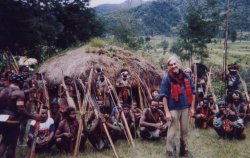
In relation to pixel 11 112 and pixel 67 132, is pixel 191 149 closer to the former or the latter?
pixel 67 132

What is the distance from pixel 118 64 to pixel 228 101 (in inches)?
192

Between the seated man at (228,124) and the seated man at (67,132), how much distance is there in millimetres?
3480

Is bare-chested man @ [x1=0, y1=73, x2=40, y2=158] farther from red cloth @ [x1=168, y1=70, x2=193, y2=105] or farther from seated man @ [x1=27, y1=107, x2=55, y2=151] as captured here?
red cloth @ [x1=168, y1=70, x2=193, y2=105]

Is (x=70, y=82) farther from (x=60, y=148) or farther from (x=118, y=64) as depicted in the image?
(x=118, y=64)

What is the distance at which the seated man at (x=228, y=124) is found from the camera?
336 inches

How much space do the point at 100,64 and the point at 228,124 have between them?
572 centimetres

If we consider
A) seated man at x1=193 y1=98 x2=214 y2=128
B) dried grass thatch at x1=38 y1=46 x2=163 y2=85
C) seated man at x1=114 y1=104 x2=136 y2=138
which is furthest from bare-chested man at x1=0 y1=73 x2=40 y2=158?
dried grass thatch at x1=38 y1=46 x2=163 y2=85

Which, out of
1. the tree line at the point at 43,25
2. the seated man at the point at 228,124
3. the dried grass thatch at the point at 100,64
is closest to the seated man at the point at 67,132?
the seated man at the point at 228,124

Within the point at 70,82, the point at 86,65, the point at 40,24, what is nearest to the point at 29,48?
the point at 40,24

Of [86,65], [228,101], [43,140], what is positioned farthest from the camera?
[86,65]

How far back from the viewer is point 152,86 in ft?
43.7

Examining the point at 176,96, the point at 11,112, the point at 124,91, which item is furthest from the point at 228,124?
the point at 11,112

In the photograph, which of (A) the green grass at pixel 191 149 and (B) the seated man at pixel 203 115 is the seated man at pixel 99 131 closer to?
(A) the green grass at pixel 191 149

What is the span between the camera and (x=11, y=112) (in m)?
6.07
